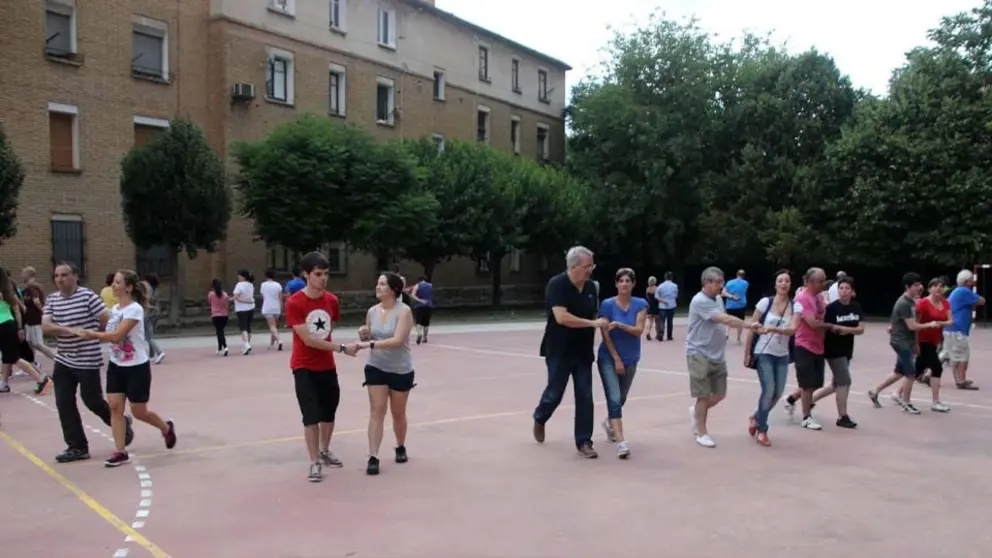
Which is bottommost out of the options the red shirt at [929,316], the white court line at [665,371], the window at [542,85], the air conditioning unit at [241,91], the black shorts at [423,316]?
the white court line at [665,371]

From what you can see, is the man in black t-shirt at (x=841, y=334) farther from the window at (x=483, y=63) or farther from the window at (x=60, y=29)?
the window at (x=483, y=63)

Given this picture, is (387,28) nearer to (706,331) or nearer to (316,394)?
(706,331)

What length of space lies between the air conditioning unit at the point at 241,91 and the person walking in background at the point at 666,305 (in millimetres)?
16932

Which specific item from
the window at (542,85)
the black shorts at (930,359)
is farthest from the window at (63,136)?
the window at (542,85)

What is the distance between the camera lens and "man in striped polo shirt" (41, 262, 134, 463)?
7.43 m

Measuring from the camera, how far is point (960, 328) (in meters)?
12.3

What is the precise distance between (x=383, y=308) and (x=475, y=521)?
2175mm

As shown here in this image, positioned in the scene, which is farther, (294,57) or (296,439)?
(294,57)

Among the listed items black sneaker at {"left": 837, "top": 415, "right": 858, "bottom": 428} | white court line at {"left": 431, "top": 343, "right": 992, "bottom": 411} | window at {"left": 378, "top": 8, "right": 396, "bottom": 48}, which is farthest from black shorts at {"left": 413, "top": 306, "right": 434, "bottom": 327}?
window at {"left": 378, "top": 8, "right": 396, "bottom": 48}

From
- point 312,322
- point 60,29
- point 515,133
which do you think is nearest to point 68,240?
point 60,29

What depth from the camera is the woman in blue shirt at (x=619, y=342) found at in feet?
26.0

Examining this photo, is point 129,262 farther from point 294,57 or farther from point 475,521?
point 475,521

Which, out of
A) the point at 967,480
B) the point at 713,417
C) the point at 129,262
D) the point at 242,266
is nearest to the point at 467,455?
the point at 713,417

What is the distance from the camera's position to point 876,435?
9000 millimetres
